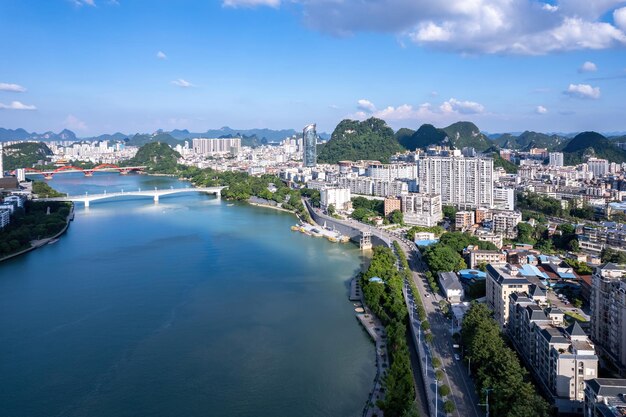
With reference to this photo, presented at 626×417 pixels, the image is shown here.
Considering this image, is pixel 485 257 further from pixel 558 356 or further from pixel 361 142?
pixel 361 142

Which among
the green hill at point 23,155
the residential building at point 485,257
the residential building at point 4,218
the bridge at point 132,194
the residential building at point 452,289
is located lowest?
the residential building at point 452,289

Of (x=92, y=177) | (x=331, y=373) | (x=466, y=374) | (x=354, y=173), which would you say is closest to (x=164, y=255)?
(x=331, y=373)

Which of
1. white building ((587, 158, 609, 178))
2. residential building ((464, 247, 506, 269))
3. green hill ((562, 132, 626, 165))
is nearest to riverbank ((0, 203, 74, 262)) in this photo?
residential building ((464, 247, 506, 269))

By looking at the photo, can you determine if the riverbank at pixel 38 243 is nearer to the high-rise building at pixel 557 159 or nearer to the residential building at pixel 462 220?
the residential building at pixel 462 220

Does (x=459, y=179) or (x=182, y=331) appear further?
(x=459, y=179)

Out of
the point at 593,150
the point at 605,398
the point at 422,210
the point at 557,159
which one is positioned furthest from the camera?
the point at 593,150

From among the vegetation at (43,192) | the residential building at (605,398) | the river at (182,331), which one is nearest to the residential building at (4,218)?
the river at (182,331)

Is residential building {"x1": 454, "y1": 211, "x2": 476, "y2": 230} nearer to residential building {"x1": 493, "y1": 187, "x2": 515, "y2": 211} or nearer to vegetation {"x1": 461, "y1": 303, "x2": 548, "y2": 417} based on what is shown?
residential building {"x1": 493, "y1": 187, "x2": 515, "y2": 211}

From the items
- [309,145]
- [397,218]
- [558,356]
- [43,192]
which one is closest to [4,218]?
[43,192]
